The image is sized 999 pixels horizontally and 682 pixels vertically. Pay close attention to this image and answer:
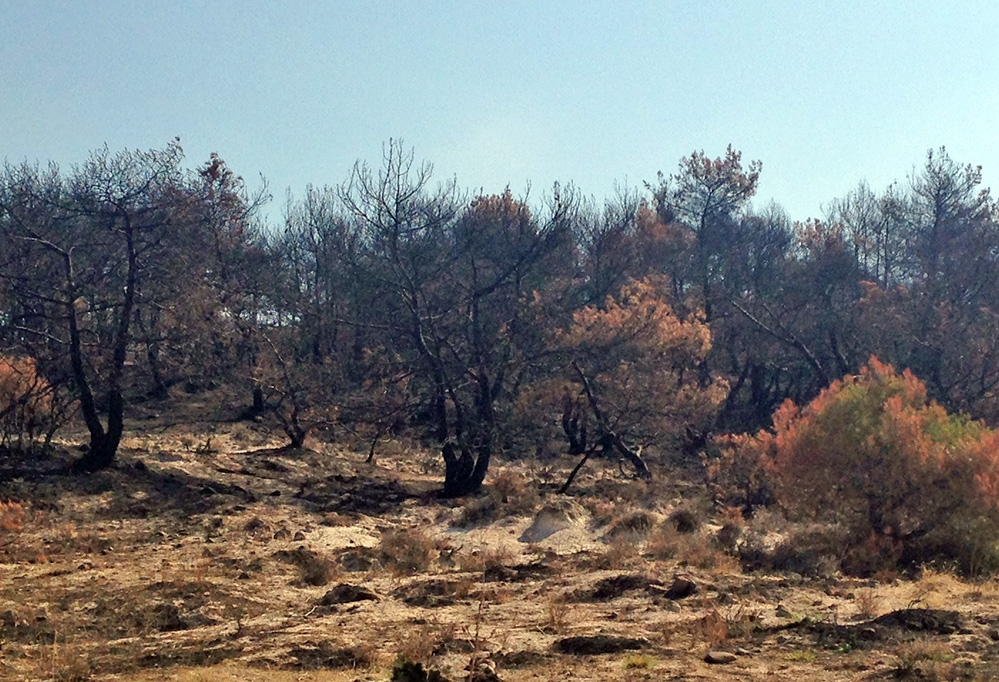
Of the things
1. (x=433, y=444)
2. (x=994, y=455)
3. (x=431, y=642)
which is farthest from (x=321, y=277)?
(x=431, y=642)

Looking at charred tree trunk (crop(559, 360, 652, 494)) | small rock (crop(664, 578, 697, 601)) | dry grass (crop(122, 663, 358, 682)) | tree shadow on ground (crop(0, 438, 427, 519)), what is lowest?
dry grass (crop(122, 663, 358, 682))

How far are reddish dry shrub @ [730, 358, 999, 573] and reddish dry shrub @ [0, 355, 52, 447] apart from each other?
49.3 ft

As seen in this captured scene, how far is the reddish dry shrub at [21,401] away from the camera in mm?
19125

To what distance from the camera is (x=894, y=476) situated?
1580cm

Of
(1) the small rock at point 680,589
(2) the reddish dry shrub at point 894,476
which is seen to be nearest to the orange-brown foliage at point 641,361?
(2) the reddish dry shrub at point 894,476

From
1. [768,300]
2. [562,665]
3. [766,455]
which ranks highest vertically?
[768,300]

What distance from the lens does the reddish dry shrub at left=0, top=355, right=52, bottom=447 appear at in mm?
19125

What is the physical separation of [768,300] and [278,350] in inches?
868

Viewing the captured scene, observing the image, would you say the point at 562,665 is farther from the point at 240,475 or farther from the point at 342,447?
the point at 342,447

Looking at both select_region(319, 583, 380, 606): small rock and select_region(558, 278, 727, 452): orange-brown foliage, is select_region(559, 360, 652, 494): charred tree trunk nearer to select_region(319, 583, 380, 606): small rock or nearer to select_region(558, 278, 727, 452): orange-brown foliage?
select_region(558, 278, 727, 452): orange-brown foliage

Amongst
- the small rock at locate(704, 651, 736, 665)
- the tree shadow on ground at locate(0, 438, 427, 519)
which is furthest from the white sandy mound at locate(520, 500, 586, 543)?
the small rock at locate(704, 651, 736, 665)

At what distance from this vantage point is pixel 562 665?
27.2 feet

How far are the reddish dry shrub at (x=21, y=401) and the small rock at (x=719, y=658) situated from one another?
15216 millimetres

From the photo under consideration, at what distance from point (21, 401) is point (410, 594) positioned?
11.2 meters
